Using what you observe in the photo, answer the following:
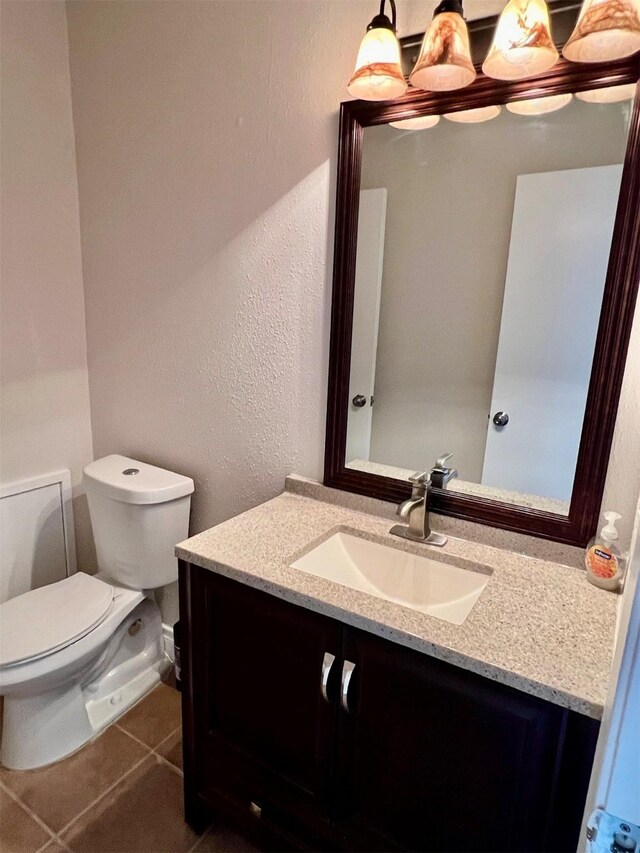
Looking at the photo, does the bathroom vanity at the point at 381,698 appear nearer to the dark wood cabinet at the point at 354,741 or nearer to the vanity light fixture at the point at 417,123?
the dark wood cabinet at the point at 354,741

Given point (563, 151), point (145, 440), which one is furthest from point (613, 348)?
point (145, 440)

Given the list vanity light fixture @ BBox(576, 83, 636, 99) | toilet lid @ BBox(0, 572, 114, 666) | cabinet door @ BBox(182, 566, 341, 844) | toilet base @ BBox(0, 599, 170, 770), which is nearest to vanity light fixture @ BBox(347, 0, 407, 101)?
vanity light fixture @ BBox(576, 83, 636, 99)

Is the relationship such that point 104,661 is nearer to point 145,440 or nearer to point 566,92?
point 145,440

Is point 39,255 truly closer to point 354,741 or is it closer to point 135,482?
point 135,482

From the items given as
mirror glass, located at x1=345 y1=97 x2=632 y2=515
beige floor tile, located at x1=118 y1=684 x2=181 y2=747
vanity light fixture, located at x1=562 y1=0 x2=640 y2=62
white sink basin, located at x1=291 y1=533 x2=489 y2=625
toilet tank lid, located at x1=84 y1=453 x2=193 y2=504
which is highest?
vanity light fixture, located at x1=562 y1=0 x2=640 y2=62

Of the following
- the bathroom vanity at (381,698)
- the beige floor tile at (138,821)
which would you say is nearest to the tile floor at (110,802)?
the beige floor tile at (138,821)

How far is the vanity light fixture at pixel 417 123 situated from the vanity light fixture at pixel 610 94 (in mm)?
312

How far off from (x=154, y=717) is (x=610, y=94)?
7.13ft

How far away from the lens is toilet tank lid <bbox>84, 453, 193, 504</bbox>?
1613mm

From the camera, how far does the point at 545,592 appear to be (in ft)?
3.47

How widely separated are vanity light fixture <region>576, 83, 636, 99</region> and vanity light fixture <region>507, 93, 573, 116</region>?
30mm

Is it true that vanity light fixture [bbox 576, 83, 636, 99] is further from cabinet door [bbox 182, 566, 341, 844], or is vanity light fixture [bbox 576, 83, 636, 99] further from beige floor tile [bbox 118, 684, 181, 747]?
beige floor tile [bbox 118, 684, 181, 747]

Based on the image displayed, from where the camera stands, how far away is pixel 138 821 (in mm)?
1394

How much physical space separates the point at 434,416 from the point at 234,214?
2.77ft
